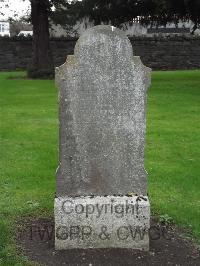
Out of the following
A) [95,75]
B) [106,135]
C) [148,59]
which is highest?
[95,75]

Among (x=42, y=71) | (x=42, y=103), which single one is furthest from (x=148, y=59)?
(x=42, y=103)

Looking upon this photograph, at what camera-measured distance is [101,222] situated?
194 inches

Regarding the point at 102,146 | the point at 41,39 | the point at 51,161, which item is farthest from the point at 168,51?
the point at 102,146

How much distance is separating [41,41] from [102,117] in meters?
22.4

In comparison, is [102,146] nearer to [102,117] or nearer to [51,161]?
[102,117]

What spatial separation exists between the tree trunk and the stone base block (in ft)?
Answer: 70.3

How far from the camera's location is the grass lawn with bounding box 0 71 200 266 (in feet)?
19.7

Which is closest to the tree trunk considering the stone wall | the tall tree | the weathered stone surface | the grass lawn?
the tall tree

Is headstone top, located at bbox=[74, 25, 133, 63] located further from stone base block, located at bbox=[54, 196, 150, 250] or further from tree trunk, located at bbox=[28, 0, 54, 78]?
tree trunk, located at bbox=[28, 0, 54, 78]

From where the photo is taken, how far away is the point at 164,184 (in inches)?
285

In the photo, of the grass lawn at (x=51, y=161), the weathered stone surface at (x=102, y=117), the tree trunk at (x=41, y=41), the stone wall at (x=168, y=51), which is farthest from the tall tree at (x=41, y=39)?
the weathered stone surface at (x=102, y=117)

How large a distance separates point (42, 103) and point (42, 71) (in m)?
10.2

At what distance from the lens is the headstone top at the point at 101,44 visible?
15.3 ft

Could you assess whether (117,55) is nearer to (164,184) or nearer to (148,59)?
(164,184)
